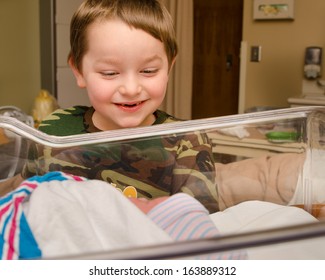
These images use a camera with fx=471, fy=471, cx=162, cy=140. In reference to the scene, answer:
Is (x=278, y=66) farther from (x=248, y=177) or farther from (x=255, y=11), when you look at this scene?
(x=248, y=177)

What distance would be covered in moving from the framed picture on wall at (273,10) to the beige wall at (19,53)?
1387mm

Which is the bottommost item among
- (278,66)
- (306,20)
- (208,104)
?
(208,104)

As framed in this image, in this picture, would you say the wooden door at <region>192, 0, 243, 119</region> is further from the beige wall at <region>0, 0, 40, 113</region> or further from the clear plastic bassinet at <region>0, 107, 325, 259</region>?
the clear plastic bassinet at <region>0, 107, 325, 259</region>

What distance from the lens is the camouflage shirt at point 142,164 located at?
1.98ft

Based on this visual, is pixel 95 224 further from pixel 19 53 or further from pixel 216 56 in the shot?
pixel 216 56

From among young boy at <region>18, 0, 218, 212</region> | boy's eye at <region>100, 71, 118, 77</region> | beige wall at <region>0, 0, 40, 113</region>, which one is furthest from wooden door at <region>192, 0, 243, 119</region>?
boy's eye at <region>100, 71, 118, 77</region>

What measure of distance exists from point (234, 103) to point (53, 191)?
3.24m

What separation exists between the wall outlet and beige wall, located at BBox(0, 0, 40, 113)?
4.54 ft

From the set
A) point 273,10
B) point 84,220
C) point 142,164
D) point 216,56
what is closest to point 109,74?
Result: point 142,164

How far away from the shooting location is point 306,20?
2791mm

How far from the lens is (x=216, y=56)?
12.2 feet

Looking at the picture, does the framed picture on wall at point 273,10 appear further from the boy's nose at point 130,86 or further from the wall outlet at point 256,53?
the boy's nose at point 130,86

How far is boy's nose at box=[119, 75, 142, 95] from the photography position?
2.27ft
